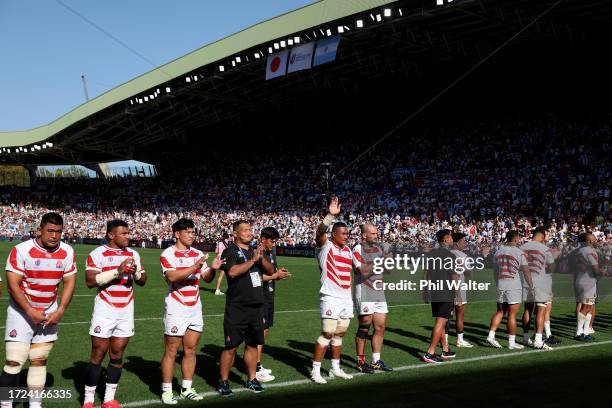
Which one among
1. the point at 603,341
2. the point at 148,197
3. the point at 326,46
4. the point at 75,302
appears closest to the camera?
the point at 603,341

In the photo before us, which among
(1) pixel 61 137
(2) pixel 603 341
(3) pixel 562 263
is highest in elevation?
(1) pixel 61 137

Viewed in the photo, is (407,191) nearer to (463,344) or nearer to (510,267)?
(510,267)

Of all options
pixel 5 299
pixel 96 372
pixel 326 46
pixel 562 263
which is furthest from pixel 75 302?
pixel 326 46

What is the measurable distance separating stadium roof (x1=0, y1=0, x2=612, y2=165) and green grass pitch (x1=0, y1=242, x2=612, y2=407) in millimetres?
18015

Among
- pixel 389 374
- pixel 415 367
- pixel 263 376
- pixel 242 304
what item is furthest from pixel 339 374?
pixel 242 304

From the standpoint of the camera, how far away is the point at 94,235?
48.0 m

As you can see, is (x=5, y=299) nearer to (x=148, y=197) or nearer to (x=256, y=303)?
(x=256, y=303)

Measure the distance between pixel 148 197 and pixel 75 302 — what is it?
40699mm

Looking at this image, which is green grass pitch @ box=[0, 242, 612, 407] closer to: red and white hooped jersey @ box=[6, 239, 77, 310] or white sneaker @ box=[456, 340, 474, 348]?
white sneaker @ box=[456, 340, 474, 348]

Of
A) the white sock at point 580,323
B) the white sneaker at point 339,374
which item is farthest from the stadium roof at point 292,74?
the white sneaker at point 339,374

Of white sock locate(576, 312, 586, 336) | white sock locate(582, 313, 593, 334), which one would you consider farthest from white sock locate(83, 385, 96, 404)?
white sock locate(582, 313, 593, 334)

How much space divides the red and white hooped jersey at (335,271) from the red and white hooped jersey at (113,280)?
2503mm

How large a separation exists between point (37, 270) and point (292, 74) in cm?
3303

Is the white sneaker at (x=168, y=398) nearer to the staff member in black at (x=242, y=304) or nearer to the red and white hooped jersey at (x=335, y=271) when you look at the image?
the staff member in black at (x=242, y=304)
